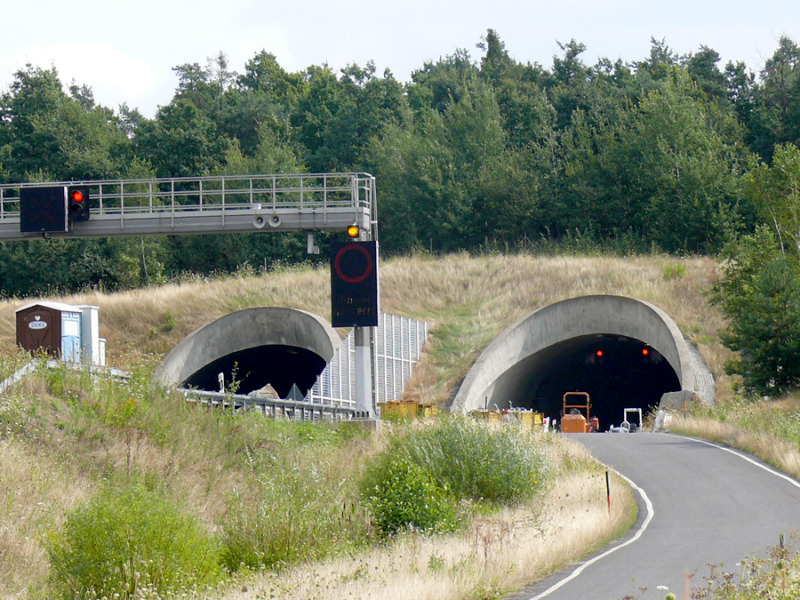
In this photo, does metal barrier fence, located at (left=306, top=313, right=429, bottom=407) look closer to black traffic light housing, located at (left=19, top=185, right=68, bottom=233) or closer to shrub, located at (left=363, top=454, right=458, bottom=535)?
black traffic light housing, located at (left=19, top=185, right=68, bottom=233)

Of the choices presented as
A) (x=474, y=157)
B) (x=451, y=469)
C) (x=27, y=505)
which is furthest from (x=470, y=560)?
(x=474, y=157)

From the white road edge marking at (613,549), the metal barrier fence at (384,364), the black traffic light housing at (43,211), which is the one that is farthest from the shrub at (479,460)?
the metal barrier fence at (384,364)

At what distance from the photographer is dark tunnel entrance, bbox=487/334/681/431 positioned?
157 feet

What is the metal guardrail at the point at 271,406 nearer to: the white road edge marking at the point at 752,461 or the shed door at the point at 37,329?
the shed door at the point at 37,329

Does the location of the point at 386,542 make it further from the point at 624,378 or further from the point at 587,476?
the point at 624,378

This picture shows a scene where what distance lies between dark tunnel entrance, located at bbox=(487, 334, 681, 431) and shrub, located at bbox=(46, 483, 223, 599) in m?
32.9

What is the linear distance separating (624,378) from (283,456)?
34.1 metres

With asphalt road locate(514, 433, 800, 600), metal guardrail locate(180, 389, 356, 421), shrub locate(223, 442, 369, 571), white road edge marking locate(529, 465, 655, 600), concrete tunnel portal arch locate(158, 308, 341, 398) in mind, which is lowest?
white road edge marking locate(529, 465, 655, 600)

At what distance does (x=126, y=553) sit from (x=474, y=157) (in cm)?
6700

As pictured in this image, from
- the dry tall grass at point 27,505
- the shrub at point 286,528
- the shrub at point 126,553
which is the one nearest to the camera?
the shrub at point 126,553

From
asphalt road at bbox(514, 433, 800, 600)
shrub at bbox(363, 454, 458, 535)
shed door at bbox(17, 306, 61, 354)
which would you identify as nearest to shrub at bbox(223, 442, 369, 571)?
shrub at bbox(363, 454, 458, 535)

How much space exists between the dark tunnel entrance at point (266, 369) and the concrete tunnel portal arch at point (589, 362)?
8860 mm

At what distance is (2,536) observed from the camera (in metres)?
15.7

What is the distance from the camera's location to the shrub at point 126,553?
13500mm
